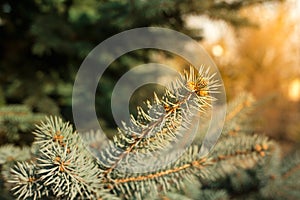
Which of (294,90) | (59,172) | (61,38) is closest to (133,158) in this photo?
(59,172)

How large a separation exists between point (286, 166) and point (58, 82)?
483 millimetres

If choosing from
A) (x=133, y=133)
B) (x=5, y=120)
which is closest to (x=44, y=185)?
(x=133, y=133)

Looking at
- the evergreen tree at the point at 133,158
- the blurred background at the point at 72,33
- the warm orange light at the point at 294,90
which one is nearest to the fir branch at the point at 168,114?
the evergreen tree at the point at 133,158

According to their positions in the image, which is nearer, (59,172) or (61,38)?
(59,172)

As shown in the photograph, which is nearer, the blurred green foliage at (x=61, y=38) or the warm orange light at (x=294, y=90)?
the blurred green foliage at (x=61, y=38)

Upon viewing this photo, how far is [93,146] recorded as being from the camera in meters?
0.38

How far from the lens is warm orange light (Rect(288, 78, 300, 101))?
13.2 ft

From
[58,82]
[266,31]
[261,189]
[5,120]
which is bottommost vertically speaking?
[261,189]

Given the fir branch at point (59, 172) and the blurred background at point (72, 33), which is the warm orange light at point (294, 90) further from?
the fir branch at point (59, 172)

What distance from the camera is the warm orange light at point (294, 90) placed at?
4023 mm

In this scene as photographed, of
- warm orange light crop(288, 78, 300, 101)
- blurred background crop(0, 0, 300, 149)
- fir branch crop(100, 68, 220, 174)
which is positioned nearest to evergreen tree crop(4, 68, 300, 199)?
fir branch crop(100, 68, 220, 174)

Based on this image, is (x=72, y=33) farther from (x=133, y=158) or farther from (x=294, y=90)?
(x=294, y=90)

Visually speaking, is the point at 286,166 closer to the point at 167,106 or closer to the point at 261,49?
the point at 167,106

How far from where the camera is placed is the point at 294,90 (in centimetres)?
405
